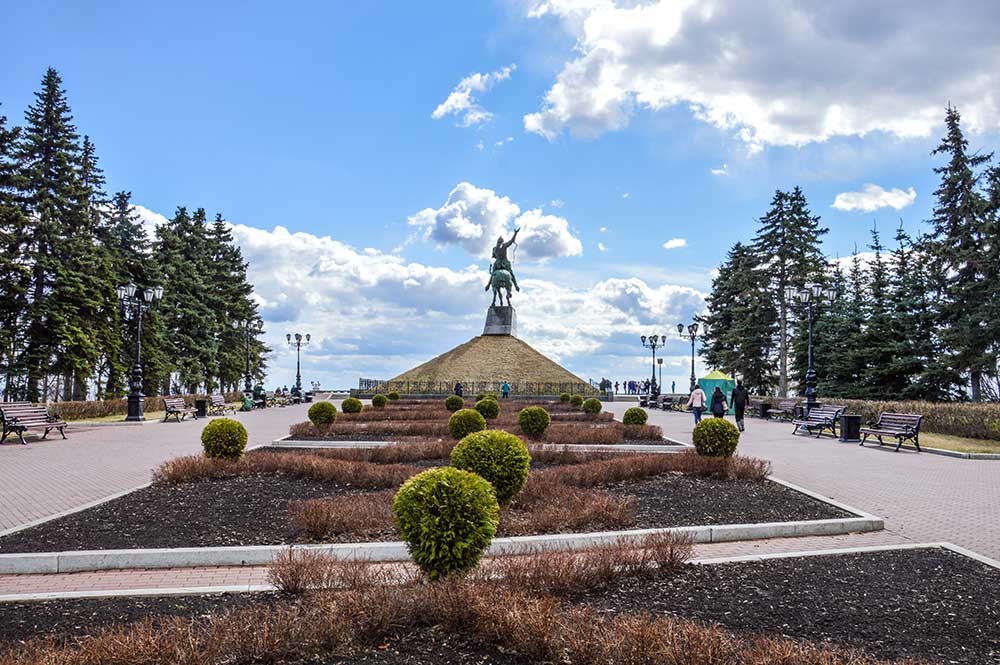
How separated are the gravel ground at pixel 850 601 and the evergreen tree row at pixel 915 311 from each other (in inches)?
863

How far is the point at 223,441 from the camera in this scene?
10.3m

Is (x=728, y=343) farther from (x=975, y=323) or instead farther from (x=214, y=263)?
(x=214, y=263)

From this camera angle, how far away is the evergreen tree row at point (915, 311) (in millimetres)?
28297

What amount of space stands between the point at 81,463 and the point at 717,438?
1182cm

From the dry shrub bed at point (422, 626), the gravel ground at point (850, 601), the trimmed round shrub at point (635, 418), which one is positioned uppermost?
the trimmed round shrub at point (635, 418)

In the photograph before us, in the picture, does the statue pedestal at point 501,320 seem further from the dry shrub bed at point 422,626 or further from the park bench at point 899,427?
the dry shrub bed at point 422,626

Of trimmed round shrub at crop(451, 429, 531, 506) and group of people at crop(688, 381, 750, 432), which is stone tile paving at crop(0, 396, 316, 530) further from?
group of people at crop(688, 381, 750, 432)

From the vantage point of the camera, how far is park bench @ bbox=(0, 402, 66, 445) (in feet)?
56.9

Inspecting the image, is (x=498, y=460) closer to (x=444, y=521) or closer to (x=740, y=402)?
(x=444, y=521)

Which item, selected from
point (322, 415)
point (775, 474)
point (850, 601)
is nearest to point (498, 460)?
point (850, 601)

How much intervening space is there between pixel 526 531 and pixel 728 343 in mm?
39242

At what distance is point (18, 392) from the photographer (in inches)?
1169

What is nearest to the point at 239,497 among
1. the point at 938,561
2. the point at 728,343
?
the point at 938,561

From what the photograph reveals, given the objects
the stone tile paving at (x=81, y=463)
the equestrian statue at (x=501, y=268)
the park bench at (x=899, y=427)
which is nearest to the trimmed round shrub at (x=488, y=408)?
the stone tile paving at (x=81, y=463)
